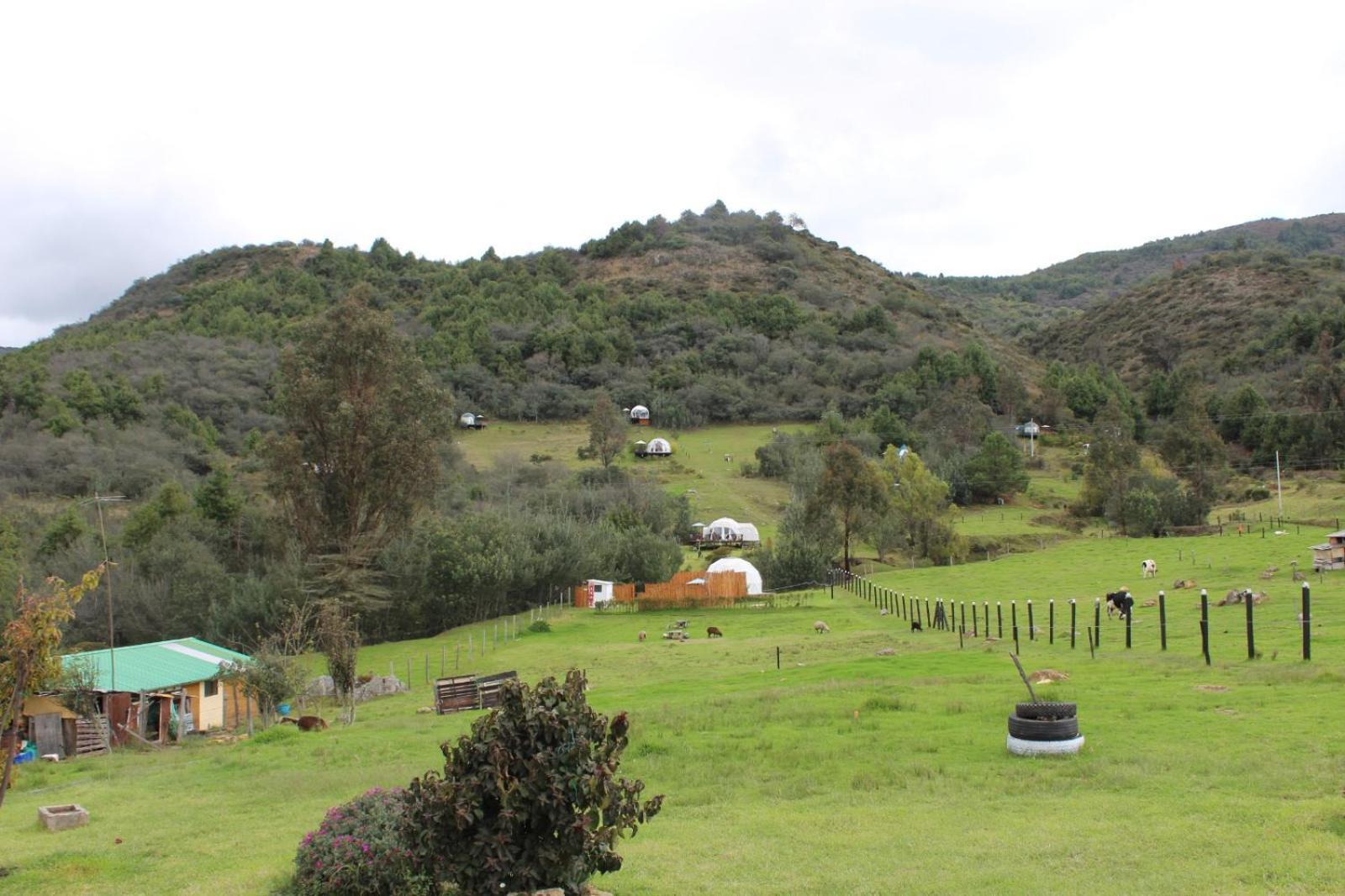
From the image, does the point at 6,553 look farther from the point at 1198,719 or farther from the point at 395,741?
the point at 1198,719

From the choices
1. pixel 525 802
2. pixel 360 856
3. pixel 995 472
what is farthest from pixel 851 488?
pixel 525 802

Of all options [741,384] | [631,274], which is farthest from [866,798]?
[631,274]

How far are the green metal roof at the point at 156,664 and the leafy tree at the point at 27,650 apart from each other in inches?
663

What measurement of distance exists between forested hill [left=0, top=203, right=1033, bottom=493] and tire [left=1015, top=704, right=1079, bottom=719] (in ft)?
217

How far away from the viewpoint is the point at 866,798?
38.9ft

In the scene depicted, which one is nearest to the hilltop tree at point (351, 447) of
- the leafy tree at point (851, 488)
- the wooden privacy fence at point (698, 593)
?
the wooden privacy fence at point (698, 593)

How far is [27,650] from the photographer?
1099cm

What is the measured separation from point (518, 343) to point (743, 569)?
271ft

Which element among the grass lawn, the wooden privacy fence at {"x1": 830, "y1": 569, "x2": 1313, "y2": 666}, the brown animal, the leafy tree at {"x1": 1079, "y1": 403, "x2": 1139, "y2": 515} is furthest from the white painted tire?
the leafy tree at {"x1": 1079, "y1": 403, "x2": 1139, "y2": 515}

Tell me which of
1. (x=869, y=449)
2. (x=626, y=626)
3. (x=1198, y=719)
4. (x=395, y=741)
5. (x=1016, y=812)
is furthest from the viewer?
(x=869, y=449)

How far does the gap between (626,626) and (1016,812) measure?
32.6 meters

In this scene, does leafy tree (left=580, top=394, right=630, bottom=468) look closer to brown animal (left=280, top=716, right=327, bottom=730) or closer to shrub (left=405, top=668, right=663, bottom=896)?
brown animal (left=280, top=716, right=327, bottom=730)

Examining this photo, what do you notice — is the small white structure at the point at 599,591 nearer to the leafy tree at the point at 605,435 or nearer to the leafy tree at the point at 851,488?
the leafy tree at the point at 851,488

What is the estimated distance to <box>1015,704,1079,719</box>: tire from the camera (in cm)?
1285
